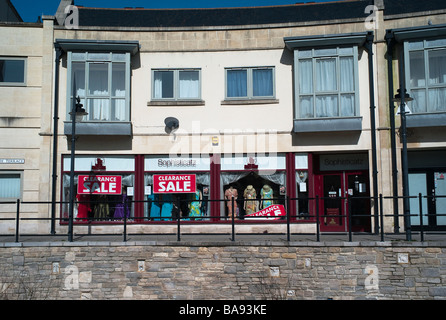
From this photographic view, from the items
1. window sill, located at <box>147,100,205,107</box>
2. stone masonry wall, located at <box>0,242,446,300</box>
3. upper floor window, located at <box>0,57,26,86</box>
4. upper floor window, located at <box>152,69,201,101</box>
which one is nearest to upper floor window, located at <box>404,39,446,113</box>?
stone masonry wall, located at <box>0,242,446,300</box>

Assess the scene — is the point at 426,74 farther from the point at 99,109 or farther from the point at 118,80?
the point at 99,109

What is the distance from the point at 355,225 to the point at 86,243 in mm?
7951

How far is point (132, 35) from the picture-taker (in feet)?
47.7

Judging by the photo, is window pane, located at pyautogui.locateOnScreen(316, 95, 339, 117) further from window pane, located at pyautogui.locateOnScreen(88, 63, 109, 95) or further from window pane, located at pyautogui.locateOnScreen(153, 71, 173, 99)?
window pane, located at pyautogui.locateOnScreen(88, 63, 109, 95)

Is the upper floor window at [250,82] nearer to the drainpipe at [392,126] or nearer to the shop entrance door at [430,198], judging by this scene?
the drainpipe at [392,126]

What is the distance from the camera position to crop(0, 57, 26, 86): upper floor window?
1430 cm

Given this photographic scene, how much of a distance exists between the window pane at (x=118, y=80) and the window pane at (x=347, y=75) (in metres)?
6.64

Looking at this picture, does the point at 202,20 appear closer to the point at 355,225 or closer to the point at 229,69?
the point at 229,69

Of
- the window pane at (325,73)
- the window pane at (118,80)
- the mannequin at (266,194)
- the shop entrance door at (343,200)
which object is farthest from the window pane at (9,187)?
the window pane at (325,73)

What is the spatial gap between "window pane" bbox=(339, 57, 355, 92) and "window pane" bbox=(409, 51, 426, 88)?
1.71 m

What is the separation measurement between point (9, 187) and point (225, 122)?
6815mm

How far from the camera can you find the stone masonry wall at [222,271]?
1025 cm

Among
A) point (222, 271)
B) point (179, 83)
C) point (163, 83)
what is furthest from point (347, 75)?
point (222, 271)

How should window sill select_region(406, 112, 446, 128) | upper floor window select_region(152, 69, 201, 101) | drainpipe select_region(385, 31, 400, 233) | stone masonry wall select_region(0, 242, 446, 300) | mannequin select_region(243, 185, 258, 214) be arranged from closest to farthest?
stone masonry wall select_region(0, 242, 446, 300)
window sill select_region(406, 112, 446, 128)
drainpipe select_region(385, 31, 400, 233)
mannequin select_region(243, 185, 258, 214)
upper floor window select_region(152, 69, 201, 101)
